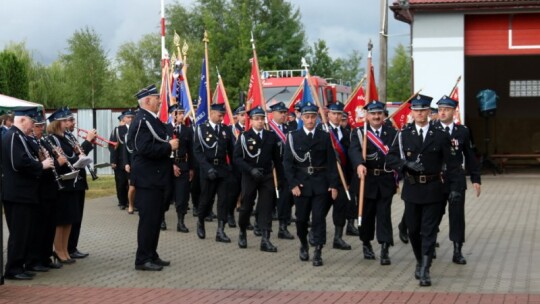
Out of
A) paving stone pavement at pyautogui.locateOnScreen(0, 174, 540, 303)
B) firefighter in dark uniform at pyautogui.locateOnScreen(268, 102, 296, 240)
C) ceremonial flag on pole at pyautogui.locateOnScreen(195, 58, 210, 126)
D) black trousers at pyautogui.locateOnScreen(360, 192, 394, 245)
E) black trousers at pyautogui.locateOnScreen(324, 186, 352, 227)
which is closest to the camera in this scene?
paving stone pavement at pyautogui.locateOnScreen(0, 174, 540, 303)

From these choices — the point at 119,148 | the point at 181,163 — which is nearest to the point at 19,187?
the point at 181,163

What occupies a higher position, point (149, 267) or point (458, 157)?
point (458, 157)

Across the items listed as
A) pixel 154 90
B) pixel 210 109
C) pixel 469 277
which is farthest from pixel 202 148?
pixel 469 277

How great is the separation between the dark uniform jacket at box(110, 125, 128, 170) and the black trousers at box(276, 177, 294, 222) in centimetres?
436

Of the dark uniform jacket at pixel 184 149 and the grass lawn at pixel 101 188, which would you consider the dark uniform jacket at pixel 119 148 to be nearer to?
the dark uniform jacket at pixel 184 149

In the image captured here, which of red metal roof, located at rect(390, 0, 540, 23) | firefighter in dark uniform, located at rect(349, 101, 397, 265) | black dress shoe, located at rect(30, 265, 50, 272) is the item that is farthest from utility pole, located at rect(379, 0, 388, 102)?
black dress shoe, located at rect(30, 265, 50, 272)

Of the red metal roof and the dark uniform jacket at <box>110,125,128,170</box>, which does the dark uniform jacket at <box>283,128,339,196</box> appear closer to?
the dark uniform jacket at <box>110,125,128,170</box>

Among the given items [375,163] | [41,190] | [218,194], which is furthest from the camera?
[218,194]

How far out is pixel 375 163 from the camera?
11609mm

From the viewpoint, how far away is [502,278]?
10.1 metres

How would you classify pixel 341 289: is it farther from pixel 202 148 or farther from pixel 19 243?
pixel 202 148

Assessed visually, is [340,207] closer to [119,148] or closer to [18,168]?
[18,168]

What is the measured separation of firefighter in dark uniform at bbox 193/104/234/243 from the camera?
13.6 meters

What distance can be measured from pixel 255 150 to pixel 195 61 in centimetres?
4812
